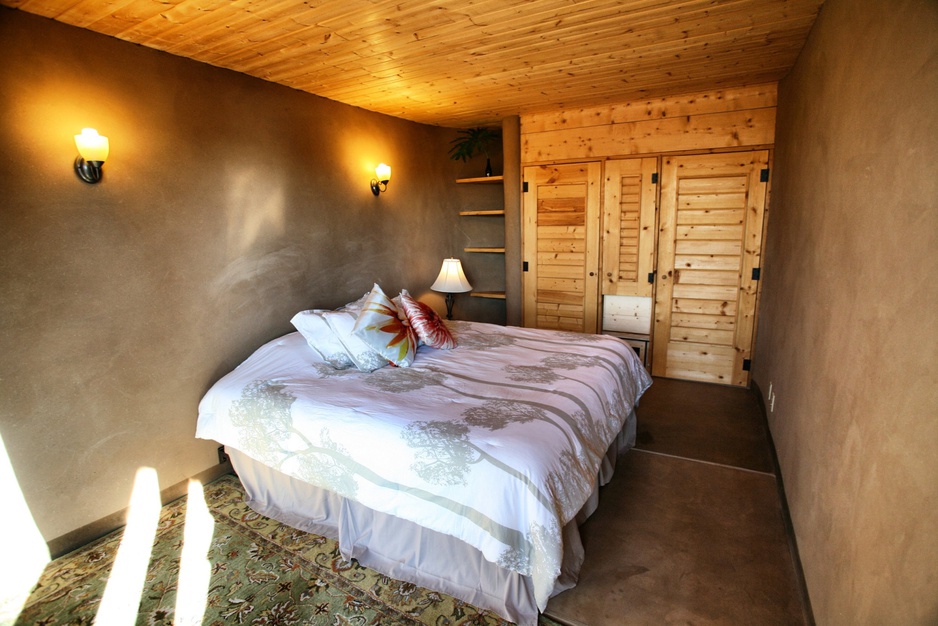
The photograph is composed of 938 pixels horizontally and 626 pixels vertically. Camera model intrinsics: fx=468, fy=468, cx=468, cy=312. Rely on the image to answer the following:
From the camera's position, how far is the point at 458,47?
2586mm

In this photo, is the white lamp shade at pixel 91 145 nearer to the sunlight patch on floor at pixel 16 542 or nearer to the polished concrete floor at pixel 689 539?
the sunlight patch on floor at pixel 16 542

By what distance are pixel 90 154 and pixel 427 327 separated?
6.29 ft

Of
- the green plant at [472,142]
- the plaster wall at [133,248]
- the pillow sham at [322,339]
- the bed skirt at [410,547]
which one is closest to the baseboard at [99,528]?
the plaster wall at [133,248]

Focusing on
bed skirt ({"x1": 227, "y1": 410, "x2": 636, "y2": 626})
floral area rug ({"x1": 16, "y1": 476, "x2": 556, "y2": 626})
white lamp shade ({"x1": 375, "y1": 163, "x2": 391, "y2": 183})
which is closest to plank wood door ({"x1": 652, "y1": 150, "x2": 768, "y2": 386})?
bed skirt ({"x1": 227, "y1": 410, "x2": 636, "y2": 626})

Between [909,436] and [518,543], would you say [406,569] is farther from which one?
[909,436]

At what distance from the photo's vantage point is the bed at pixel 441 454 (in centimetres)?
169

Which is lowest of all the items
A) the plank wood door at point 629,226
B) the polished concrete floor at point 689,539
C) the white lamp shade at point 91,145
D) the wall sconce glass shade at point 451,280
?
the polished concrete floor at point 689,539

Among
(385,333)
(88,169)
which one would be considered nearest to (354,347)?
(385,333)

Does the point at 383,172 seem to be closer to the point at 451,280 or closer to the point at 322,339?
the point at 451,280

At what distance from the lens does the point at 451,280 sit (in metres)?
4.44

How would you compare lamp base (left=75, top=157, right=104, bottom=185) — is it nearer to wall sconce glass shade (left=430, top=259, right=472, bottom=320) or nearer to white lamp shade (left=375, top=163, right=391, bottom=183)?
white lamp shade (left=375, top=163, right=391, bottom=183)

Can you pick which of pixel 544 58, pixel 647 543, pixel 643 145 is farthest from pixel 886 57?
pixel 643 145

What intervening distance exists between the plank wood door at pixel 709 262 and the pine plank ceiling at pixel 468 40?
0.67 meters

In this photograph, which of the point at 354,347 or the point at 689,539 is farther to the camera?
the point at 354,347
